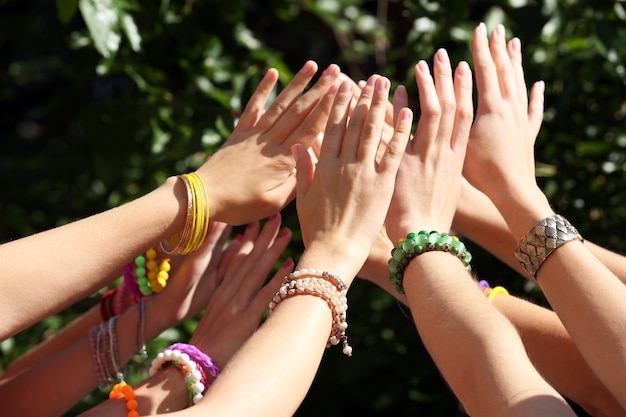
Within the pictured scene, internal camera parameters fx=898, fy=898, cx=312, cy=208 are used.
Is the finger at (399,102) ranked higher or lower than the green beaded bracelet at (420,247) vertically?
higher

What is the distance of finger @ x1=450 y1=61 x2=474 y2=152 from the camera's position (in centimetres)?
146

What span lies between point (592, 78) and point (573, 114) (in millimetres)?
96

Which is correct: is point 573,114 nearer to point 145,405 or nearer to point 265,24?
point 265,24

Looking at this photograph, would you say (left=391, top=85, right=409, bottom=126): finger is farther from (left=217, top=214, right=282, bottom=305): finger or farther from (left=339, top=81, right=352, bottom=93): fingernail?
(left=217, top=214, right=282, bottom=305): finger

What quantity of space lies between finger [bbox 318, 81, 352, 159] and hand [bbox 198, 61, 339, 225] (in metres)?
0.06

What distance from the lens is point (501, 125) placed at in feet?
4.85

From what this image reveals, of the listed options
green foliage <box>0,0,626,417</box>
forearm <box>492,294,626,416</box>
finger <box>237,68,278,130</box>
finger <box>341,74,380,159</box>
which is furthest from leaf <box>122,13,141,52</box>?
forearm <box>492,294,626,416</box>

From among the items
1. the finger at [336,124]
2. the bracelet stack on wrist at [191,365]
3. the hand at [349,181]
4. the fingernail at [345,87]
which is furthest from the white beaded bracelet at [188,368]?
the fingernail at [345,87]

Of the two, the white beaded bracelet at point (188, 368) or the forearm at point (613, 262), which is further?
the forearm at point (613, 262)

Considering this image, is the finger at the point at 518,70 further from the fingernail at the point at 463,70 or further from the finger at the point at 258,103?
the finger at the point at 258,103

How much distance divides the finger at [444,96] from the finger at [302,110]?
0.17 meters

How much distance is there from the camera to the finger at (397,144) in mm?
1349

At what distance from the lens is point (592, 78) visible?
2158 millimetres

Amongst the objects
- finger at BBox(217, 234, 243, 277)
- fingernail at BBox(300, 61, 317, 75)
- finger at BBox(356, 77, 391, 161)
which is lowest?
finger at BBox(217, 234, 243, 277)
